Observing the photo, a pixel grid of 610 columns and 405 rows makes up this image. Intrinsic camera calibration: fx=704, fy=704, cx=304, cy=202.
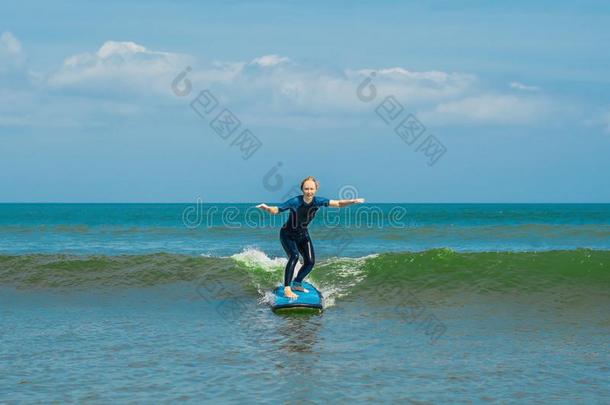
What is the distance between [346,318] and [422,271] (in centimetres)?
536

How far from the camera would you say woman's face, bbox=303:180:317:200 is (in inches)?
508

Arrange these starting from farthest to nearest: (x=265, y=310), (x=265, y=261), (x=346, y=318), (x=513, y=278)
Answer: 1. (x=265, y=261)
2. (x=513, y=278)
3. (x=265, y=310)
4. (x=346, y=318)

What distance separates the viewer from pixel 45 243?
34.9 meters

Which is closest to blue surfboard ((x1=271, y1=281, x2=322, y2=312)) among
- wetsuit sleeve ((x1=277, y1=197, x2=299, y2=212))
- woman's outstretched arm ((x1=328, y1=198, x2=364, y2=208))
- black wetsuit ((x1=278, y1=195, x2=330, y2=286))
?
black wetsuit ((x1=278, y1=195, x2=330, y2=286))

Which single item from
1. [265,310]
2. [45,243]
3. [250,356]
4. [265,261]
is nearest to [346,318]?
[265,310]

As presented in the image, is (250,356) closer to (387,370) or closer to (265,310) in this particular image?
(387,370)

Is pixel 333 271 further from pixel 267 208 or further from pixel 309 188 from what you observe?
pixel 267 208

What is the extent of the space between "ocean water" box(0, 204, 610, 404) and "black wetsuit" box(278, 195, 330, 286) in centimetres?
113

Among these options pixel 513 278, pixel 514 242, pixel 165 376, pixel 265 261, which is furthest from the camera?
pixel 514 242

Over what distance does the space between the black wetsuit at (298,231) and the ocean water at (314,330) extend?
1.13 m

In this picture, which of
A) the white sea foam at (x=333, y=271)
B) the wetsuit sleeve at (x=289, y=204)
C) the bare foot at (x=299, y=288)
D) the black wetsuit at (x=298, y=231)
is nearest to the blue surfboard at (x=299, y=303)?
the bare foot at (x=299, y=288)

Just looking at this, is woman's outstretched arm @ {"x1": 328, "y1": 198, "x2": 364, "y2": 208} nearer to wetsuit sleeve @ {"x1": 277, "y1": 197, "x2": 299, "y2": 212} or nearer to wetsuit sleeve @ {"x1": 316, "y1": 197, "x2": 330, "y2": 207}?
wetsuit sleeve @ {"x1": 316, "y1": 197, "x2": 330, "y2": 207}

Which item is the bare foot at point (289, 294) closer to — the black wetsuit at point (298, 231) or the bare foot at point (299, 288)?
the black wetsuit at point (298, 231)

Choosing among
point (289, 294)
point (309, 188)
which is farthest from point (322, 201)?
point (289, 294)
